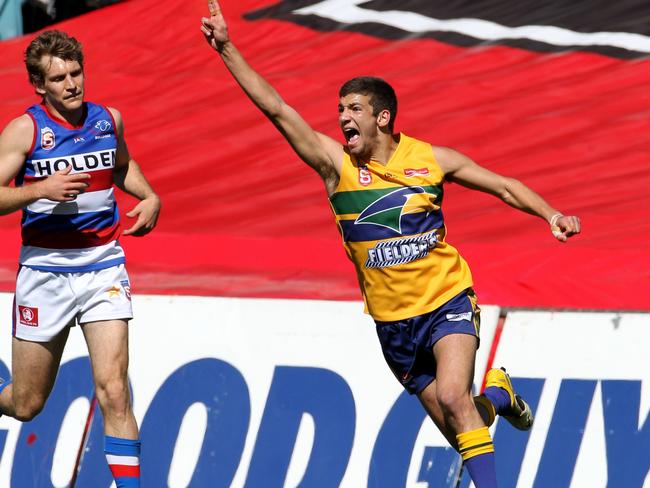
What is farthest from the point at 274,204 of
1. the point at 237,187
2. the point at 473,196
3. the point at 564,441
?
the point at 564,441

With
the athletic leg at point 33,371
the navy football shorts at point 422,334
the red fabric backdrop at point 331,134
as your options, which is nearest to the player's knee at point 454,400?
the navy football shorts at point 422,334

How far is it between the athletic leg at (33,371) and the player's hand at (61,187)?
0.76 m

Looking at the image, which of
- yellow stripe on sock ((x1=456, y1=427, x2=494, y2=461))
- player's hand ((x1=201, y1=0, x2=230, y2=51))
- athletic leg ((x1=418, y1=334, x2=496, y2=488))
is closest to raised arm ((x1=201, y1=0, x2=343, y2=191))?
player's hand ((x1=201, y1=0, x2=230, y2=51))

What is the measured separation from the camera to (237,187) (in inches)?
352

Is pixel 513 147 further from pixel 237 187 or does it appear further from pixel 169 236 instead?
pixel 169 236

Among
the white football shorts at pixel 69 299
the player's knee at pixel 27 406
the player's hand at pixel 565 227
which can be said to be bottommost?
the player's knee at pixel 27 406

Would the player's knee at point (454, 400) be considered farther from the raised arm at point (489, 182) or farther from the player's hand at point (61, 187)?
the player's hand at point (61, 187)

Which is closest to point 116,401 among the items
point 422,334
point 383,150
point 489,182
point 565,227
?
point 422,334

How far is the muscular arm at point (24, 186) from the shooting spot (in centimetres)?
475

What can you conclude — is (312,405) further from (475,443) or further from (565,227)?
(565,227)

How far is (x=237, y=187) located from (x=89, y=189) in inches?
148

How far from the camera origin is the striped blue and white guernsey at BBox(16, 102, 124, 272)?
5.12 metres

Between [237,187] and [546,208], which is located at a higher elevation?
[546,208]

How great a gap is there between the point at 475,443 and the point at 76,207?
6.14ft
